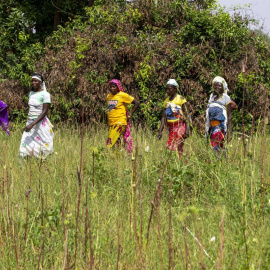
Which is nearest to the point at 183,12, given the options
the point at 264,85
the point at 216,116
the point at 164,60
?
the point at 164,60

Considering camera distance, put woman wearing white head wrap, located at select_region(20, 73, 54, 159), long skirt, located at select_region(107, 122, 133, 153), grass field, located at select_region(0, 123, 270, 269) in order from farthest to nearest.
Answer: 1. long skirt, located at select_region(107, 122, 133, 153)
2. woman wearing white head wrap, located at select_region(20, 73, 54, 159)
3. grass field, located at select_region(0, 123, 270, 269)

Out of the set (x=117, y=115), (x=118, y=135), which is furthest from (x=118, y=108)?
(x=118, y=135)

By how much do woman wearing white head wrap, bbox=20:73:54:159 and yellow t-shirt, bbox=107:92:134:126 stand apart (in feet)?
4.44

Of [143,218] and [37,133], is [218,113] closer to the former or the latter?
[37,133]

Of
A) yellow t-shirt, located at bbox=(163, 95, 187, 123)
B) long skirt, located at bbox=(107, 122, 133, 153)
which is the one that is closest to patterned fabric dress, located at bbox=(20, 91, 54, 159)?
long skirt, located at bbox=(107, 122, 133, 153)

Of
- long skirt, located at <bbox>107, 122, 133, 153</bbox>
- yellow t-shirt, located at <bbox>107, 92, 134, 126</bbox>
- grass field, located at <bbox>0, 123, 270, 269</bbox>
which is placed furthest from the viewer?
yellow t-shirt, located at <bbox>107, 92, 134, 126</bbox>

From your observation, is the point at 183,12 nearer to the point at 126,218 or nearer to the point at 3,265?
the point at 126,218

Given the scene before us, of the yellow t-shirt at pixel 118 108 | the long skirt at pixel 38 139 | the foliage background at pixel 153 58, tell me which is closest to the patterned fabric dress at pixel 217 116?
the yellow t-shirt at pixel 118 108

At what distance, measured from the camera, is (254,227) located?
3.22m

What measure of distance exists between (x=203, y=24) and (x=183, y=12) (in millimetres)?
615

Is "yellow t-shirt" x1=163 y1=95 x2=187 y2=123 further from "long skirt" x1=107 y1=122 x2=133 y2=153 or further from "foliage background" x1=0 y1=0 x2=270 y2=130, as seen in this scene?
"foliage background" x1=0 y1=0 x2=270 y2=130

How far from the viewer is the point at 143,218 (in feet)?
13.0

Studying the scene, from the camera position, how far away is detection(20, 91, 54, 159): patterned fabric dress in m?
7.15

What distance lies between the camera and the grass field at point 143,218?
259cm
